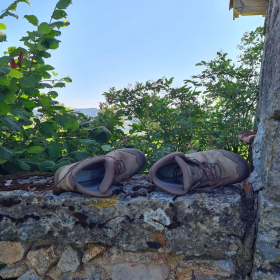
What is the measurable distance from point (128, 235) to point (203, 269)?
45 cm

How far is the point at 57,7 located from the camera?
76.4 inches

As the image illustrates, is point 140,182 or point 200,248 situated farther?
point 140,182

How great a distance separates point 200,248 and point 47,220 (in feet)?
2.86

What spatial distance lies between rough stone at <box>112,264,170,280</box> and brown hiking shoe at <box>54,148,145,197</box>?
43 cm

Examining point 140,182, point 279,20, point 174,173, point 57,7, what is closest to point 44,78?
point 57,7

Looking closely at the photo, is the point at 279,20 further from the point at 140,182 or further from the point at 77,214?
the point at 77,214

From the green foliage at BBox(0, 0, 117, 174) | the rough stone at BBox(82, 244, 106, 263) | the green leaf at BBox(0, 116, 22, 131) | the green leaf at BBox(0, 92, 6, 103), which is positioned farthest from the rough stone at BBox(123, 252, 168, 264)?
the green leaf at BBox(0, 92, 6, 103)

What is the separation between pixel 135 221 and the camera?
1.39 m

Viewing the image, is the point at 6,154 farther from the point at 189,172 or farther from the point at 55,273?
the point at 189,172

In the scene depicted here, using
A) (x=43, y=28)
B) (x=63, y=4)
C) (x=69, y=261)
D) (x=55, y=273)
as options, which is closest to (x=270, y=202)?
(x=69, y=261)

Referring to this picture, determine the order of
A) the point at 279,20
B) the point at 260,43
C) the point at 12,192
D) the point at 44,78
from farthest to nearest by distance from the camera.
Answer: the point at 260,43
the point at 44,78
the point at 12,192
the point at 279,20

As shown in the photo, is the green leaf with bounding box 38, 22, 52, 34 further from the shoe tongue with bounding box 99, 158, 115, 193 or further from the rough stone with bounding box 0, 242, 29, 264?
the rough stone with bounding box 0, 242, 29, 264

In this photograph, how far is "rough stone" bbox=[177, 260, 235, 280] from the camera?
4.36 feet

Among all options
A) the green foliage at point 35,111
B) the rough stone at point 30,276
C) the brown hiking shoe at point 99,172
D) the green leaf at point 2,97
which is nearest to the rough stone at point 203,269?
the brown hiking shoe at point 99,172
